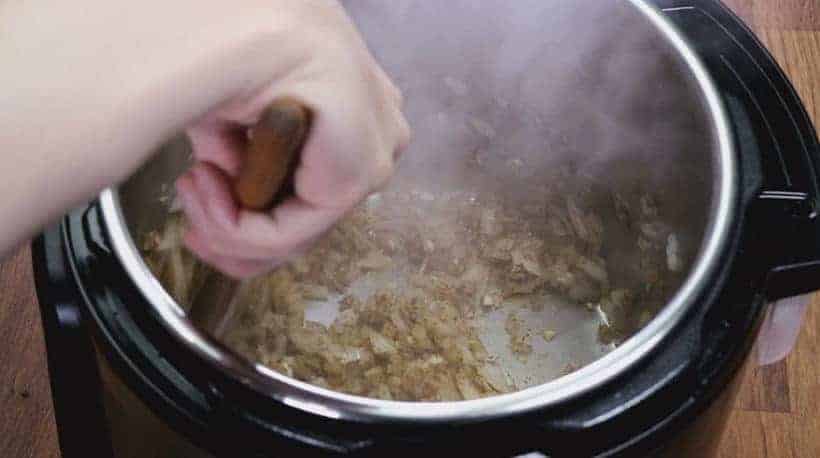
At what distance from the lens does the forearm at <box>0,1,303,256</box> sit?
39 cm

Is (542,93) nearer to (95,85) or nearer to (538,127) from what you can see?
(538,127)

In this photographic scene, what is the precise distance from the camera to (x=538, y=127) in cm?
88

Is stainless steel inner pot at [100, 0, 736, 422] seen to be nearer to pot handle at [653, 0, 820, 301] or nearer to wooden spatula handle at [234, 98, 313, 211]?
pot handle at [653, 0, 820, 301]

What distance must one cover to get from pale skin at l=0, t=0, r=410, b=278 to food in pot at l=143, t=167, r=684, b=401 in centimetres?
32

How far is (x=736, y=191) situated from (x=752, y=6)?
56 centimetres

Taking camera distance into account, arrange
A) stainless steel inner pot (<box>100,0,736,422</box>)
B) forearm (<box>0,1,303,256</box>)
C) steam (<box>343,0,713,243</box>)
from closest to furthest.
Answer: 1. forearm (<box>0,1,303,256</box>)
2. stainless steel inner pot (<box>100,0,736,422</box>)
3. steam (<box>343,0,713,243</box>)

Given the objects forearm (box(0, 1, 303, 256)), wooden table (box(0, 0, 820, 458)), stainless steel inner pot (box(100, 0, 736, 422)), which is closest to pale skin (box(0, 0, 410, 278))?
forearm (box(0, 1, 303, 256))

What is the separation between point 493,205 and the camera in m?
0.93

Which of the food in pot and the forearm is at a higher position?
the forearm

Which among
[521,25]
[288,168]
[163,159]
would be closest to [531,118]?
[521,25]

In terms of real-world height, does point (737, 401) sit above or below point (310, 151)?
below

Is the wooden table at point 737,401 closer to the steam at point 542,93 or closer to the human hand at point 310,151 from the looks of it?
the steam at point 542,93

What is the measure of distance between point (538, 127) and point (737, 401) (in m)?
0.31

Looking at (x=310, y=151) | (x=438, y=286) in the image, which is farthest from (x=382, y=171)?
(x=438, y=286)
